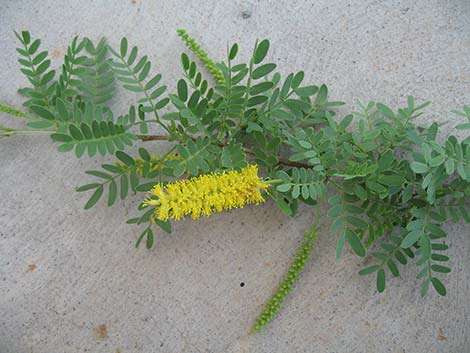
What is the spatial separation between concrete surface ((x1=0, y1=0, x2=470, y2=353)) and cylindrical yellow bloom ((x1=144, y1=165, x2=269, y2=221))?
33cm

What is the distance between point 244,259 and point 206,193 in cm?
40

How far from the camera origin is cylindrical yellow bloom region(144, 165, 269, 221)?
0.85 m

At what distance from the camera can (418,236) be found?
1.02 meters

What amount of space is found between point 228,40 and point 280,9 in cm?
16

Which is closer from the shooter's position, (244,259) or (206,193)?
(206,193)

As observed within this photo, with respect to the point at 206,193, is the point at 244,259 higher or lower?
lower

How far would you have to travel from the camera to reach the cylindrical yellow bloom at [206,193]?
85 cm

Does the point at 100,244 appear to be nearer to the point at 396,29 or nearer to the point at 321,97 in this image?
the point at 321,97

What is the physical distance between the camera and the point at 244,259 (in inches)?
48.2

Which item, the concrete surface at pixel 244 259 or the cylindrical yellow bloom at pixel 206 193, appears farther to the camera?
the concrete surface at pixel 244 259

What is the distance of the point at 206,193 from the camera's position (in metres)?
0.87

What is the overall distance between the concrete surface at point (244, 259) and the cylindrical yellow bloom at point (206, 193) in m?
0.33

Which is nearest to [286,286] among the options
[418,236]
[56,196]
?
[418,236]

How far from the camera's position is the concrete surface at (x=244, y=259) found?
1.20m
